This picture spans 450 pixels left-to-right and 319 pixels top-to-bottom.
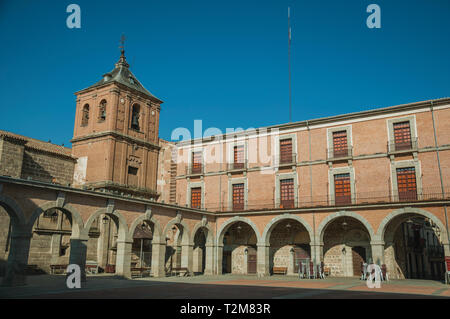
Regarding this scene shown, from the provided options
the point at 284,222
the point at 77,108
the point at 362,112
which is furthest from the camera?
the point at 77,108

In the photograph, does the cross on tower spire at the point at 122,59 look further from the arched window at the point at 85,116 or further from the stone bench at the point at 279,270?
the stone bench at the point at 279,270

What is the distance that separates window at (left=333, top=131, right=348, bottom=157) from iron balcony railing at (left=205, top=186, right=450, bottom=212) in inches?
114

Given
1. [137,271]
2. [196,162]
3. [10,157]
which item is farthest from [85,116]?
[137,271]

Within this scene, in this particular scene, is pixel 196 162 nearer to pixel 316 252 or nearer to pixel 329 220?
pixel 329 220

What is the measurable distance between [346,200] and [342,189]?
0.82m

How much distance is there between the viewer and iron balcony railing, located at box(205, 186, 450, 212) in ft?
72.2

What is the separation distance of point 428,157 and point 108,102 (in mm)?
21739

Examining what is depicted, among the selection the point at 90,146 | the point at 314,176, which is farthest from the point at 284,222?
the point at 90,146

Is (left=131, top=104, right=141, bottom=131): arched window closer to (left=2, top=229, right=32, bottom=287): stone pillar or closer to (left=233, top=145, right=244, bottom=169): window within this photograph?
(left=233, top=145, right=244, bottom=169): window

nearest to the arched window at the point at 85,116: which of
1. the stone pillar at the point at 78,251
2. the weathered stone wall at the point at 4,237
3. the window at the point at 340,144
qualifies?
the weathered stone wall at the point at 4,237

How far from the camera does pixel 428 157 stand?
2280 cm

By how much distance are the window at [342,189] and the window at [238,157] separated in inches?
278

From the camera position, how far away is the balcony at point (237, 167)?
28.8 metres
